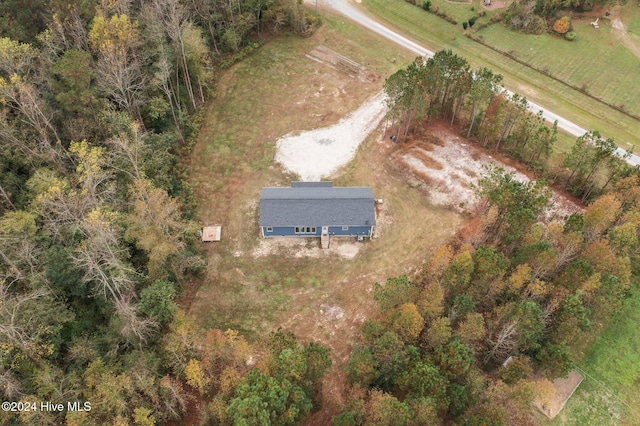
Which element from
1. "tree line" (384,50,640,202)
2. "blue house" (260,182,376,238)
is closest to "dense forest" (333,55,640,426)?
"tree line" (384,50,640,202)

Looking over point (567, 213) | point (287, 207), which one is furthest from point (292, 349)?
point (567, 213)

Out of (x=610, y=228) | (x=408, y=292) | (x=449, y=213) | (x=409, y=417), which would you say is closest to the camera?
(x=409, y=417)

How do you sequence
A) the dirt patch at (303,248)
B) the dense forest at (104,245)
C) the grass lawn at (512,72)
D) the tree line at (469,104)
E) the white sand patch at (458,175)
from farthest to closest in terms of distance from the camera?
the grass lawn at (512,72)
the tree line at (469,104)
the white sand patch at (458,175)
the dirt patch at (303,248)
the dense forest at (104,245)

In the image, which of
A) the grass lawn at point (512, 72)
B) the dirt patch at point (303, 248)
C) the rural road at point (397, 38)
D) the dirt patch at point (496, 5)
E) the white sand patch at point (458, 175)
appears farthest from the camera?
the dirt patch at point (496, 5)

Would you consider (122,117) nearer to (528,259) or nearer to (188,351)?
(188,351)

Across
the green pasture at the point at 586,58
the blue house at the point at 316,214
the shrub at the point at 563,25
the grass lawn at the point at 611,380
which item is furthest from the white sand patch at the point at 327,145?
the shrub at the point at 563,25

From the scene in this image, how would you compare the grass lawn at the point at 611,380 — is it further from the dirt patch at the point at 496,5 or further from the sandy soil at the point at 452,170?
the dirt patch at the point at 496,5

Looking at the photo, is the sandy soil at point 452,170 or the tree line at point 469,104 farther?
the tree line at point 469,104
